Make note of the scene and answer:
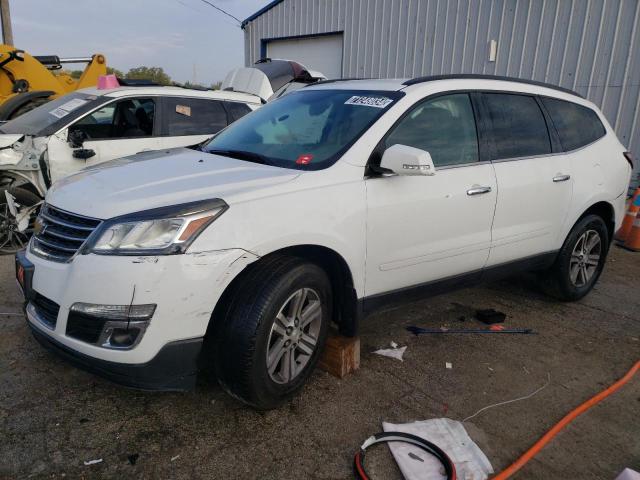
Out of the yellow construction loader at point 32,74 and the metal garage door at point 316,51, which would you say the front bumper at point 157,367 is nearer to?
the yellow construction loader at point 32,74

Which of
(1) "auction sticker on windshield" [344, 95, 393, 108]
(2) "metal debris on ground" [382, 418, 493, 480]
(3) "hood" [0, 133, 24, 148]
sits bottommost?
(2) "metal debris on ground" [382, 418, 493, 480]

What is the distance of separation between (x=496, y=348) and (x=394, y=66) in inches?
354

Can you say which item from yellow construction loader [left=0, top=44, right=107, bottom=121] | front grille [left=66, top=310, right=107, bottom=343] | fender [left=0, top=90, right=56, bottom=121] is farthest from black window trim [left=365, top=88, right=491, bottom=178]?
yellow construction loader [left=0, top=44, right=107, bottom=121]

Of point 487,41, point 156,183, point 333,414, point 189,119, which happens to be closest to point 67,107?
point 189,119

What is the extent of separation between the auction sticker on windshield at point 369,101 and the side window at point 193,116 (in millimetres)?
3430

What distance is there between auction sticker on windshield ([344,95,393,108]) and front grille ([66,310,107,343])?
200cm

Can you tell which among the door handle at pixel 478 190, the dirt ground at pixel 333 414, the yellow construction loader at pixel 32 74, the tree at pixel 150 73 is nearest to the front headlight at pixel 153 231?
the dirt ground at pixel 333 414

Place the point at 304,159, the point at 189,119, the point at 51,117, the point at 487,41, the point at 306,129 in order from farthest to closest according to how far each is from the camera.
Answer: the point at 487,41 → the point at 189,119 → the point at 51,117 → the point at 306,129 → the point at 304,159

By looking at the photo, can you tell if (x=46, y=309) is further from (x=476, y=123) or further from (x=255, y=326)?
(x=476, y=123)

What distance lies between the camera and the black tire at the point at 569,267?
435 centimetres

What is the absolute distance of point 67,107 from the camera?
5879 mm

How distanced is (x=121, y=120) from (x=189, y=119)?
2.59 feet

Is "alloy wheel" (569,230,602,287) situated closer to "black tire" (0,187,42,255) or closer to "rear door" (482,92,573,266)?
"rear door" (482,92,573,266)

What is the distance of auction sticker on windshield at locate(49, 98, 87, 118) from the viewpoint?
5764 millimetres
